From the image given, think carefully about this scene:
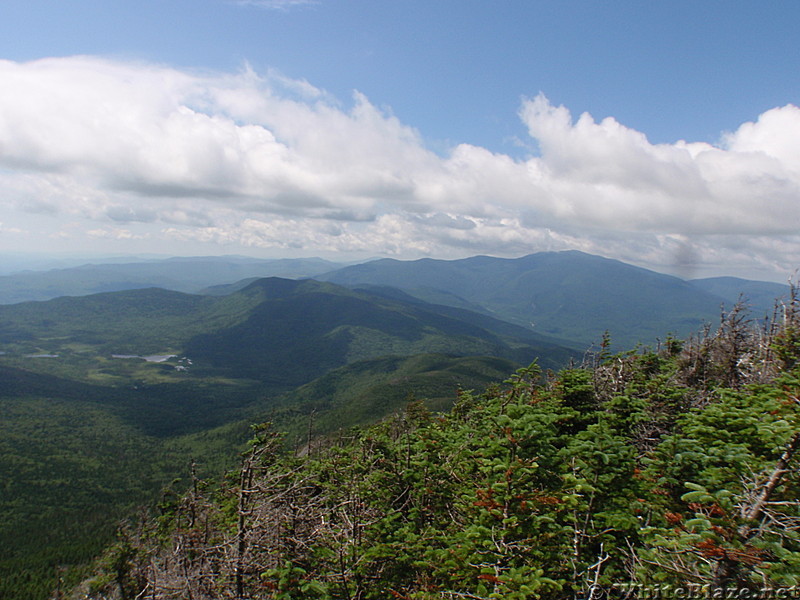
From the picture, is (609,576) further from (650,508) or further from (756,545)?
(756,545)

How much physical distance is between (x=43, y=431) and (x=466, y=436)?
796ft

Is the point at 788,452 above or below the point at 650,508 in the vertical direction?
above

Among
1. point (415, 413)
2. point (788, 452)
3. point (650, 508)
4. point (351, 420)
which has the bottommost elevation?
point (351, 420)

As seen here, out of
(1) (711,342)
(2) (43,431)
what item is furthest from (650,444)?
(2) (43,431)

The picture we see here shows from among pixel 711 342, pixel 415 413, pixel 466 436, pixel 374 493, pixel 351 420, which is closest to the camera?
pixel 374 493

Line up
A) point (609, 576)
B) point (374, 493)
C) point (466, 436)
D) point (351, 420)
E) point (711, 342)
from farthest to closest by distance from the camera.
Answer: point (351, 420), point (711, 342), point (466, 436), point (374, 493), point (609, 576)

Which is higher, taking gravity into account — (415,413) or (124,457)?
(415,413)

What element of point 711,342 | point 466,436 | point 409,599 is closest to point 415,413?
point 466,436

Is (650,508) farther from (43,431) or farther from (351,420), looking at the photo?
(43,431)

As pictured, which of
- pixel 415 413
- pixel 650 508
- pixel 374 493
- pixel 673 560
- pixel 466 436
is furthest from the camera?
pixel 415 413

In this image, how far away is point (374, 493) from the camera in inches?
583

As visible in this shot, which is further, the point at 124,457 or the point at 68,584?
the point at 124,457

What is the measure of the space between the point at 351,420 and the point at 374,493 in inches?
5810

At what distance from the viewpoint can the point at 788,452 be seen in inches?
227
